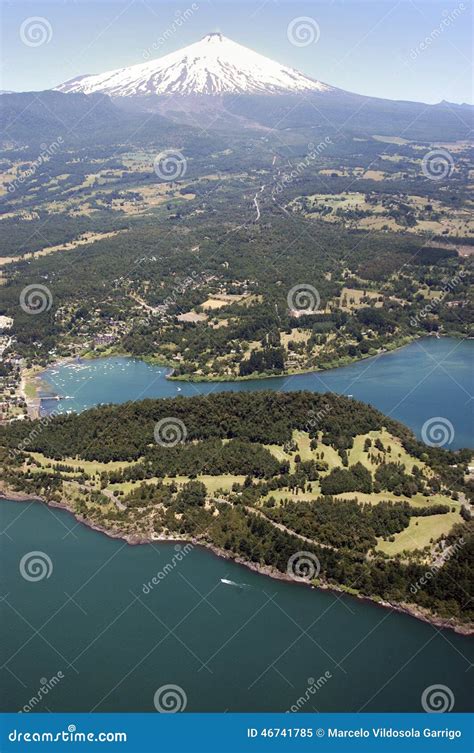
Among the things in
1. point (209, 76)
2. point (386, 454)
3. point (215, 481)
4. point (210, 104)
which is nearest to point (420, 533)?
point (386, 454)

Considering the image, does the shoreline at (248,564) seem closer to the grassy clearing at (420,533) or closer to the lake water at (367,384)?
the grassy clearing at (420,533)

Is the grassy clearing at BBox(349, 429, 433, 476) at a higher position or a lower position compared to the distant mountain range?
lower

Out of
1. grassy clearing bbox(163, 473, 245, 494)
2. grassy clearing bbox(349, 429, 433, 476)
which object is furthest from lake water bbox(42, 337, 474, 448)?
grassy clearing bbox(163, 473, 245, 494)

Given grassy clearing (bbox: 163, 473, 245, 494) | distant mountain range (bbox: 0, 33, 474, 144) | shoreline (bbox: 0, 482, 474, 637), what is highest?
distant mountain range (bbox: 0, 33, 474, 144)

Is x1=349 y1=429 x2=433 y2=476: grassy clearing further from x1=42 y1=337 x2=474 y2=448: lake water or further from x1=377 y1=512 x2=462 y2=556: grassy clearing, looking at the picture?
x1=377 y1=512 x2=462 y2=556: grassy clearing

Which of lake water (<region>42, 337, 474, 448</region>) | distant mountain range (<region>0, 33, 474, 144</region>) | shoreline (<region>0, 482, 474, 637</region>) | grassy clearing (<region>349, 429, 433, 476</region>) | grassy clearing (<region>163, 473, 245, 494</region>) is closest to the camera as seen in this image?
shoreline (<region>0, 482, 474, 637</region>)

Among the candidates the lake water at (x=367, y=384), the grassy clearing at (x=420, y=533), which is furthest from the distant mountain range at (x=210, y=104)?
the grassy clearing at (x=420, y=533)

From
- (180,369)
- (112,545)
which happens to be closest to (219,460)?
(112,545)
